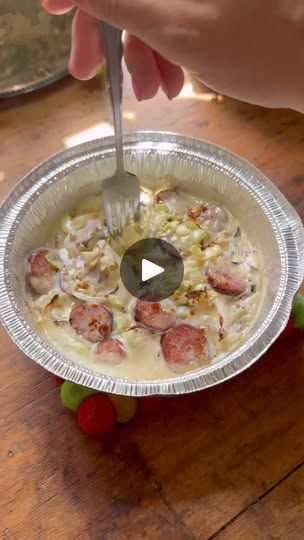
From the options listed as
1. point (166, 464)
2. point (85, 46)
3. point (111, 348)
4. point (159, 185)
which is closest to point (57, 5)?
point (85, 46)

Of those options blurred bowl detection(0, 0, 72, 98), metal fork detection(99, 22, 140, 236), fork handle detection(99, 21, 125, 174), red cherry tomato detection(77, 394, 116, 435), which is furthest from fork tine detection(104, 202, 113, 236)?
blurred bowl detection(0, 0, 72, 98)

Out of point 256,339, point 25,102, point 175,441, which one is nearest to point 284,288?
point 256,339

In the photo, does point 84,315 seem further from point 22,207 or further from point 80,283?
point 22,207

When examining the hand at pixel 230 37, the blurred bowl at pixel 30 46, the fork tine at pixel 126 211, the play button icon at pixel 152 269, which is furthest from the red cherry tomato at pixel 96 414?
the blurred bowl at pixel 30 46

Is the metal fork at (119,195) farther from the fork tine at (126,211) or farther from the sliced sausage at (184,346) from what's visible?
the sliced sausage at (184,346)

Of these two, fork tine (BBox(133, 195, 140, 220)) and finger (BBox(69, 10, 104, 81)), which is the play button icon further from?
finger (BBox(69, 10, 104, 81))

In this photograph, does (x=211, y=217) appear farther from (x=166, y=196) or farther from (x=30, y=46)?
(x=30, y=46)

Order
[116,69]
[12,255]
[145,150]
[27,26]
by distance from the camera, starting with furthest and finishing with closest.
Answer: [27,26] → [145,150] → [12,255] → [116,69]

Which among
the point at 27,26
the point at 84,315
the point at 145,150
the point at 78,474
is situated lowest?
the point at 78,474
